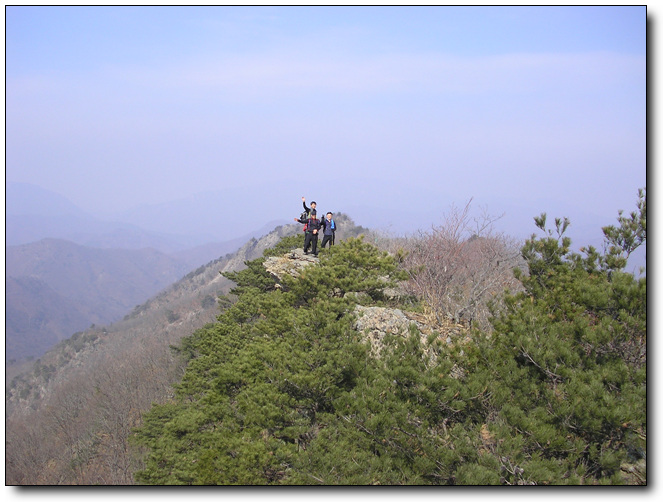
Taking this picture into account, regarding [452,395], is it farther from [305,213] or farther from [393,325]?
[305,213]

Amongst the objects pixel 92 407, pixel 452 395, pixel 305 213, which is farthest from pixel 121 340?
pixel 452 395

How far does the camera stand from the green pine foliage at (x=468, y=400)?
720 cm

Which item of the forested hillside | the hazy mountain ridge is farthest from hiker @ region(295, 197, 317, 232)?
the hazy mountain ridge

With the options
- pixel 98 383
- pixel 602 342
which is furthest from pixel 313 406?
pixel 98 383

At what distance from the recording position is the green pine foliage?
23.6ft

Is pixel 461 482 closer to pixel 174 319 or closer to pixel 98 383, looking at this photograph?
pixel 98 383

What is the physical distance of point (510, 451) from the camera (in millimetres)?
7062

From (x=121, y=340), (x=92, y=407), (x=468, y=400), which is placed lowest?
(x=121, y=340)

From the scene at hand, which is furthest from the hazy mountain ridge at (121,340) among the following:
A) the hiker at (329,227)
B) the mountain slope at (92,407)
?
the hiker at (329,227)

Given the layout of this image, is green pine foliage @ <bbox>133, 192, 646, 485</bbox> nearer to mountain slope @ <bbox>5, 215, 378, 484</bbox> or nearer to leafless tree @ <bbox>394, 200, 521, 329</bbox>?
leafless tree @ <bbox>394, 200, 521, 329</bbox>

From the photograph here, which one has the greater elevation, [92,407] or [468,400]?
[468,400]

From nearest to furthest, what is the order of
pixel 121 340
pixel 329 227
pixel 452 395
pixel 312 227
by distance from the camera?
pixel 452 395
pixel 312 227
pixel 329 227
pixel 121 340

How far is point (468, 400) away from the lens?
8008mm

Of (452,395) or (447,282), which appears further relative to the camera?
(447,282)
